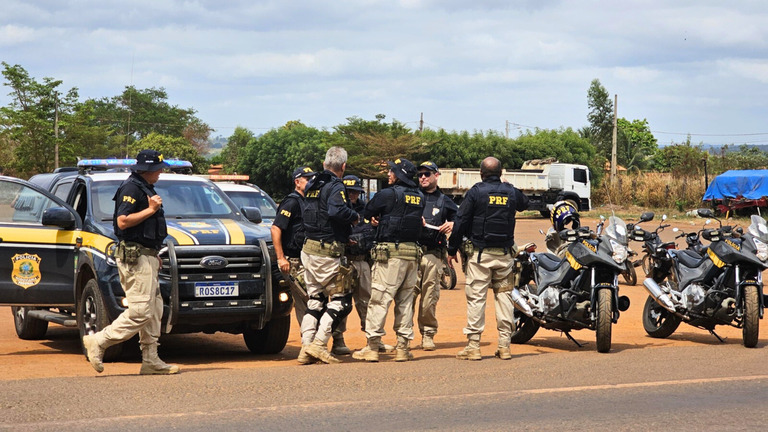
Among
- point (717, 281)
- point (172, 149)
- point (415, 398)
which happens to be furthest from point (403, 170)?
point (172, 149)

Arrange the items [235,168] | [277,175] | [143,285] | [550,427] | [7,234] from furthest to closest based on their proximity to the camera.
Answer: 1. [235,168]
2. [277,175]
3. [7,234]
4. [143,285]
5. [550,427]

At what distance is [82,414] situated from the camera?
6.45 meters

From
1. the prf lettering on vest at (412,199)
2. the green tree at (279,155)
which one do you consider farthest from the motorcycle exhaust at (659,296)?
the green tree at (279,155)

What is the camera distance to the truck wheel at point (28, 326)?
37.5ft

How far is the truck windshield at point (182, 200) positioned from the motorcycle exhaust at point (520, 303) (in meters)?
3.27

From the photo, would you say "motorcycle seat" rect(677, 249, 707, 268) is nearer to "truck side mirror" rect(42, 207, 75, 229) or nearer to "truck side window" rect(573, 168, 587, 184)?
"truck side mirror" rect(42, 207, 75, 229)

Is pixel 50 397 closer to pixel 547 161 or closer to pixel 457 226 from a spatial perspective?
pixel 457 226

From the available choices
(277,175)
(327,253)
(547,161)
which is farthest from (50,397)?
(277,175)

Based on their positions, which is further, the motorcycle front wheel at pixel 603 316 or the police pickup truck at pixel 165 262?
the motorcycle front wheel at pixel 603 316

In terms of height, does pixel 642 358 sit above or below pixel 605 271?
below

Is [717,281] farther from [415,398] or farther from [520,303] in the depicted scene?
[415,398]

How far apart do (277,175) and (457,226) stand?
6363 centimetres

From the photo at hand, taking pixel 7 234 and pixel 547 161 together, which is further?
pixel 547 161

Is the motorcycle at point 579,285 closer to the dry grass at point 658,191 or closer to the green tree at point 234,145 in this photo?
the dry grass at point 658,191
